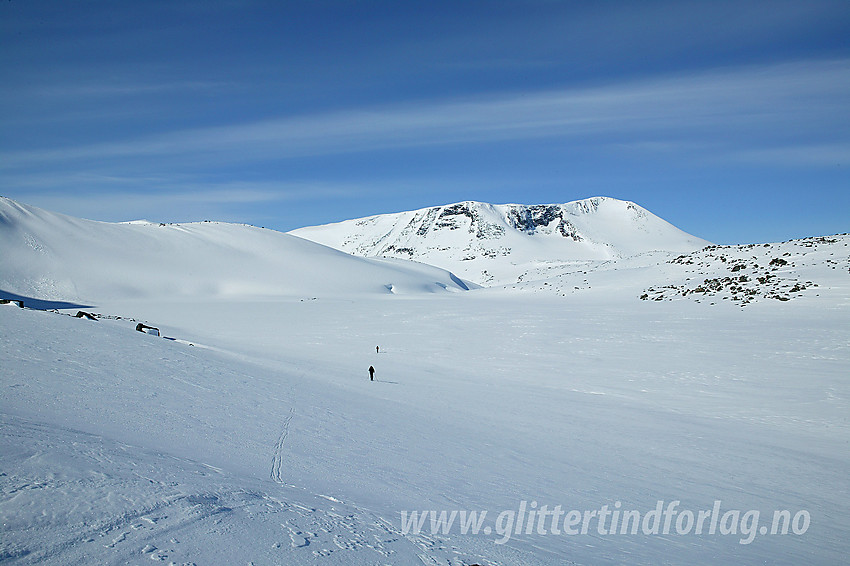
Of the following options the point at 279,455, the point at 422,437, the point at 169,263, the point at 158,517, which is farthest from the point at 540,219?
the point at 158,517

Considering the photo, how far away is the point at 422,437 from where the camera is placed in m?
9.67

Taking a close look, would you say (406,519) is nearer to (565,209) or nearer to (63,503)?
(63,503)

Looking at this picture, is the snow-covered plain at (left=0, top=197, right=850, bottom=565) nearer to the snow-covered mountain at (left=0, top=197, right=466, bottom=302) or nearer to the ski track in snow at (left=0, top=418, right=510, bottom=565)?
the ski track in snow at (left=0, top=418, right=510, bottom=565)

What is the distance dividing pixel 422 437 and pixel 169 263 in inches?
2354

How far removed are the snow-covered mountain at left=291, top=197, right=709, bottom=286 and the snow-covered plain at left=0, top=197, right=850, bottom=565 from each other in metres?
103

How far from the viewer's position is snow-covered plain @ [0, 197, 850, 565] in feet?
14.3

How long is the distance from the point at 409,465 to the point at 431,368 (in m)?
11.6

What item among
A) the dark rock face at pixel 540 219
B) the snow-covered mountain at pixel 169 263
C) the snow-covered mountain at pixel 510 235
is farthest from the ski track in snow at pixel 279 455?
the dark rock face at pixel 540 219

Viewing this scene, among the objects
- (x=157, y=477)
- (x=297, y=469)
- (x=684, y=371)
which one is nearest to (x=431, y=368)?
(x=684, y=371)

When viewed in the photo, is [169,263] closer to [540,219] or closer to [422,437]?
[422,437]

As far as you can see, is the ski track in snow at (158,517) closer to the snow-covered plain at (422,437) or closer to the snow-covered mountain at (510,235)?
the snow-covered plain at (422,437)

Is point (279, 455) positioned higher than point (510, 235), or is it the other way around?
point (510, 235)

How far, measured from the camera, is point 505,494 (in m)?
6.97

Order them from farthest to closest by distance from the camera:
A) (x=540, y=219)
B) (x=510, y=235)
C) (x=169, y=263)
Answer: (x=540, y=219)
(x=510, y=235)
(x=169, y=263)
